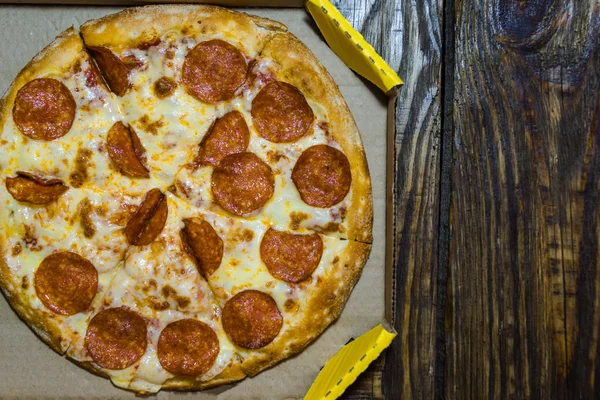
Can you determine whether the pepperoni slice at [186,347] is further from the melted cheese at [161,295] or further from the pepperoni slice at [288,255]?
the pepperoni slice at [288,255]

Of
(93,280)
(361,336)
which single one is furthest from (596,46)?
(93,280)

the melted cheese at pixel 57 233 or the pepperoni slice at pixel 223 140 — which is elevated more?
the pepperoni slice at pixel 223 140

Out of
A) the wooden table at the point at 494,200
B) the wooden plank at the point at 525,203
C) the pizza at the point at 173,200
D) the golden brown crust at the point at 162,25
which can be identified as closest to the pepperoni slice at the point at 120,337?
the pizza at the point at 173,200

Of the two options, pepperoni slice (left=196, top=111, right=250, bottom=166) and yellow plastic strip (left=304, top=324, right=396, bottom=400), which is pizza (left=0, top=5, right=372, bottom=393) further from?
yellow plastic strip (left=304, top=324, right=396, bottom=400)

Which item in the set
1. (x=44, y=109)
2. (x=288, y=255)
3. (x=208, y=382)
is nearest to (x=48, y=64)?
(x=44, y=109)

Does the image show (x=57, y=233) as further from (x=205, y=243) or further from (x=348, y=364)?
(x=348, y=364)

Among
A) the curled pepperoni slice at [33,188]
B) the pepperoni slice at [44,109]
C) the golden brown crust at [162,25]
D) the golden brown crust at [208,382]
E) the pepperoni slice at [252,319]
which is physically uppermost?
the golden brown crust at [162,25]

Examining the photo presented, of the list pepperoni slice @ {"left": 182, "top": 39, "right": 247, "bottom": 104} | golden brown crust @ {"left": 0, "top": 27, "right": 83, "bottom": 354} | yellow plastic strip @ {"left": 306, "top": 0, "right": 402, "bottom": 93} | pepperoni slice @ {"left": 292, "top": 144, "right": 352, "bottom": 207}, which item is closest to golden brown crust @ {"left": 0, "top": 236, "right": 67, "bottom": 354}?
golden brown crust @ {"left": 0, "top": 27, "right": 83, "bottom": 354}

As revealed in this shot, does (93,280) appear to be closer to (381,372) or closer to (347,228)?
(347,228)
